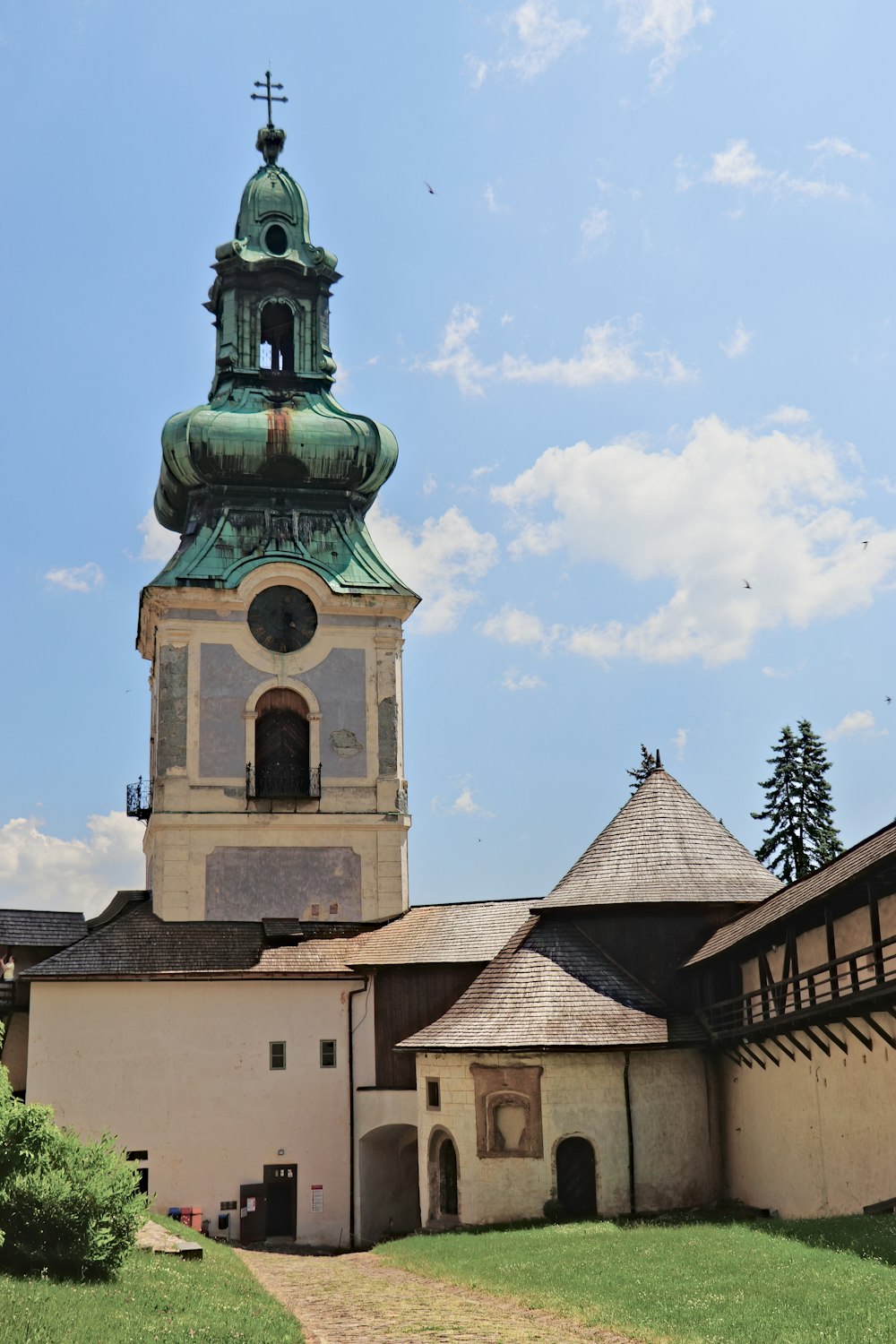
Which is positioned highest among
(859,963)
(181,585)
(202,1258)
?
(181,585)

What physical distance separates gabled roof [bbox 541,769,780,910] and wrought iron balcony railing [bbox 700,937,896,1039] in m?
3.03

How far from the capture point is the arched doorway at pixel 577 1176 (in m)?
30.0

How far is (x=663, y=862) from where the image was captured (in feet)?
111

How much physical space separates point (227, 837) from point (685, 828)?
13.2 meters

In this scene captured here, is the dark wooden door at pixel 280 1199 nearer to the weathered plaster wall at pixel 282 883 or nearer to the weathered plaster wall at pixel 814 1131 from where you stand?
the weathered plaster wall at pixel 282 883

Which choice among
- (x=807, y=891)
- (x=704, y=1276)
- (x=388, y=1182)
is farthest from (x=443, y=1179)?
(x=704, y=1276)

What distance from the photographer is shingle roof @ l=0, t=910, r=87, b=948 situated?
3888 cm

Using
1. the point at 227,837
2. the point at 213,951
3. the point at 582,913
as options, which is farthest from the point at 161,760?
the point at 582,913

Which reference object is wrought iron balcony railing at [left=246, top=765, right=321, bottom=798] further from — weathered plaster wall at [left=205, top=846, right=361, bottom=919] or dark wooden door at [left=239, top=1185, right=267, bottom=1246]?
dark wooden door at [left=239, top=1185, right=267, bottom=1246]

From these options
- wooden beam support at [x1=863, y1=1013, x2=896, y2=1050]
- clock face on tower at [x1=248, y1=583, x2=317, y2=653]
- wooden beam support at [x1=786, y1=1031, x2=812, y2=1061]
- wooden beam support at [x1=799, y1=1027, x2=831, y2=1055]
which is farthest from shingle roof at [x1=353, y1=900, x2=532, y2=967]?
wooden beam support at [x1=863, y1=1013, x2=896, y2=1050]

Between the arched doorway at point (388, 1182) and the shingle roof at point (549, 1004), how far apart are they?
17.8 feet

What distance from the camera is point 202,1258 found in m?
24.3

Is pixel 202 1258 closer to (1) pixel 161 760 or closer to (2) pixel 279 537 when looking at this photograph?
(1) pixel 161 760

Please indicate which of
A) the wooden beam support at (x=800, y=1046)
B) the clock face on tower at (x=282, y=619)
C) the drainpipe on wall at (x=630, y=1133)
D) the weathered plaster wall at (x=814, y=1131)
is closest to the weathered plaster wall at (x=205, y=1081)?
the drainpipe on wall at (x=630, y=1133)
